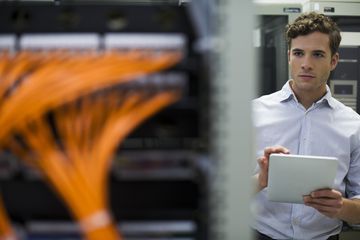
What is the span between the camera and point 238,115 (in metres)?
0.53

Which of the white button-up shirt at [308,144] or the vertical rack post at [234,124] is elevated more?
the vertical rack post at [234,124]

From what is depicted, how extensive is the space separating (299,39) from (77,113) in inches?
57.4

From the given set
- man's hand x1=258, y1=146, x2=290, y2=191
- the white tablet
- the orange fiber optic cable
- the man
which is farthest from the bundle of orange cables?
the man

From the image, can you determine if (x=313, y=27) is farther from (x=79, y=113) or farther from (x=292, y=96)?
(x=79, y=113)

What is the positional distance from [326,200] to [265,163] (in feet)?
0.82

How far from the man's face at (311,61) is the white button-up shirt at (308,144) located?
0.08m

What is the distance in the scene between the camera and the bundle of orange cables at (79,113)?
54cm

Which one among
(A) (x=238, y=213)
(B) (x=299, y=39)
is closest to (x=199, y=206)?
(A) (x=238, y=213)

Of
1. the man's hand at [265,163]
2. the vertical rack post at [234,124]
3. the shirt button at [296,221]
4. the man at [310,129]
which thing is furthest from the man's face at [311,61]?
the vertical rack post at [234,124]

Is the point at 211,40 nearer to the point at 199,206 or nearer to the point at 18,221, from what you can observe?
the point at 199,206

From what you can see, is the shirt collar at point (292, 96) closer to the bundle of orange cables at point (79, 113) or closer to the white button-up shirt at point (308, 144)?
the white button-up shirt at point (308, 144)

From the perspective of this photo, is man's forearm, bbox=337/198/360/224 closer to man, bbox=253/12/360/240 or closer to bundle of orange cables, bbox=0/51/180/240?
man, bbox=253/12/360/240

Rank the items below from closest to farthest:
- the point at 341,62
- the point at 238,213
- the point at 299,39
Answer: the point at 238,213, the point at 299,39, the point at 341,62

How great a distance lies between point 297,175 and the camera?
1.38 meters
